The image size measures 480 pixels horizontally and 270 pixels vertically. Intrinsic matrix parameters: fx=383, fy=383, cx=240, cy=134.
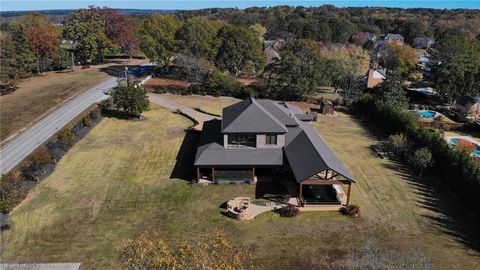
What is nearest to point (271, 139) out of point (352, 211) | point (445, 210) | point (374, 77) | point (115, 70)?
point (352, 211)

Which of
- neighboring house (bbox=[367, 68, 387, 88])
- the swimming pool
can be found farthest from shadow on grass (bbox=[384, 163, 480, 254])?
neighboring house (bbox=[367, 68, 387, 88])

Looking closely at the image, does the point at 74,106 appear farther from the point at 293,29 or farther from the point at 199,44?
the point at 293,29

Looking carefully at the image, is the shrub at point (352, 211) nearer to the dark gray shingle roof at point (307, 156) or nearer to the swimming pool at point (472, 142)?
the dark gray shingle roof at point (307, 156)

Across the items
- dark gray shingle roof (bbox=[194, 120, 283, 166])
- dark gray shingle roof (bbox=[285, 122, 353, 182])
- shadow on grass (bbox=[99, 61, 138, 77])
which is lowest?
dark gray shingle roof (bbox=[194, 120, 283, 166])

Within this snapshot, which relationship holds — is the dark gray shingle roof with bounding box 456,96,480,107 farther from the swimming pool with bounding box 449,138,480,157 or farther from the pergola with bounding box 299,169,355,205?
the pergola with bounding box 299,169,355,205

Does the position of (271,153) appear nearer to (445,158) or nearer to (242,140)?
(242,140)
